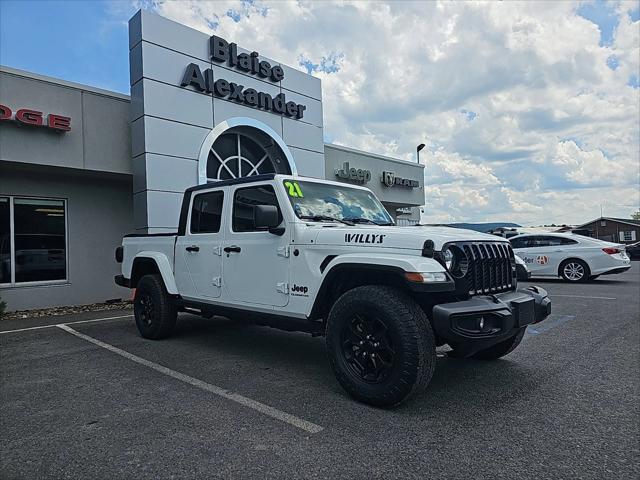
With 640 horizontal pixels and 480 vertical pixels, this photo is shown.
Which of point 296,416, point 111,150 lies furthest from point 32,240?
point 296,416

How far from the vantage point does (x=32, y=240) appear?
32.5ft

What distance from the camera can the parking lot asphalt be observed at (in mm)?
2666

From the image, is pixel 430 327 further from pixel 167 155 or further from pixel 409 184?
pixel 409 184

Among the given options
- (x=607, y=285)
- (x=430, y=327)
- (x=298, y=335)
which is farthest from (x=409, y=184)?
(x=430, y=327)

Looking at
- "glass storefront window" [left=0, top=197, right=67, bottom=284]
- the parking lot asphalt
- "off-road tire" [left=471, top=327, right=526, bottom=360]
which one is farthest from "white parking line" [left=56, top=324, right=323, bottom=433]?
"glass storefront window" [left=0, top=197, right=67, bottom=284]

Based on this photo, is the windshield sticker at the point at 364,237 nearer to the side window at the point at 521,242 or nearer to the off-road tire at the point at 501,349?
the off-road tire at the point at 501,349

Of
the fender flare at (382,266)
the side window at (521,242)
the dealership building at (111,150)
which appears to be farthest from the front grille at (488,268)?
the side window at (521,242)

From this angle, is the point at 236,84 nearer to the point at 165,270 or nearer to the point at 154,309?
the point at 165,270

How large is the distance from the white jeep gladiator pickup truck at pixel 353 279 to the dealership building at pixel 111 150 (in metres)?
4.99

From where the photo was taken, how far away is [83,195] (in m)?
10.6

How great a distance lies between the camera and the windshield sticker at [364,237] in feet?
12.1

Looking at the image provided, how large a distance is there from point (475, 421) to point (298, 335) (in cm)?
336

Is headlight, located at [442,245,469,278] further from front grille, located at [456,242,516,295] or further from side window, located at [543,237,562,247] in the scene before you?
side window, located at [543,237,562,247]

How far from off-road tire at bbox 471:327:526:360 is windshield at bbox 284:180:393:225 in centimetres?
171
